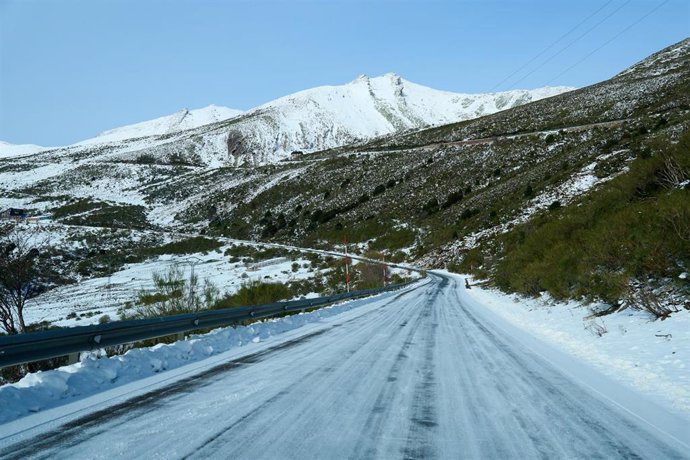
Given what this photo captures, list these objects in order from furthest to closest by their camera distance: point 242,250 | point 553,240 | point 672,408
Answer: point 242,250 < point 553,240 < point 672,408

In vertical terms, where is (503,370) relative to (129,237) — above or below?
below

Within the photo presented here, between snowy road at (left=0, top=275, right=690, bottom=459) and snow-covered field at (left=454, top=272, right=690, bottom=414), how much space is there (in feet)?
2.75

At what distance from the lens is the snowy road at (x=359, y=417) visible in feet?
11.8

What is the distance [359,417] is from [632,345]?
5.45 m

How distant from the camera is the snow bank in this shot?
16.1ft

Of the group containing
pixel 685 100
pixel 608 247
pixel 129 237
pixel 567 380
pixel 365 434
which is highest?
pixel 685 100

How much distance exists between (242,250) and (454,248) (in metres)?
27.2

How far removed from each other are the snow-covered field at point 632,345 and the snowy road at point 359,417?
0.84m

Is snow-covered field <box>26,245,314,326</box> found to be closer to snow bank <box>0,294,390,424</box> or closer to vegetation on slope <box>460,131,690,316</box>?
snow bank <box>0,294,390,424</box>

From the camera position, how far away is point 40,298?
124ft

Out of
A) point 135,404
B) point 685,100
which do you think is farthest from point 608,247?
point 685,100

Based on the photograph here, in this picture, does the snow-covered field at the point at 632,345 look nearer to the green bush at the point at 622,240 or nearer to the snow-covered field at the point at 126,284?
the green bush at the point at 622,240

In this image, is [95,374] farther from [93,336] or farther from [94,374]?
[93,336]

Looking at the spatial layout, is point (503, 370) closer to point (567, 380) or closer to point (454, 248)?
point (567, 380)
